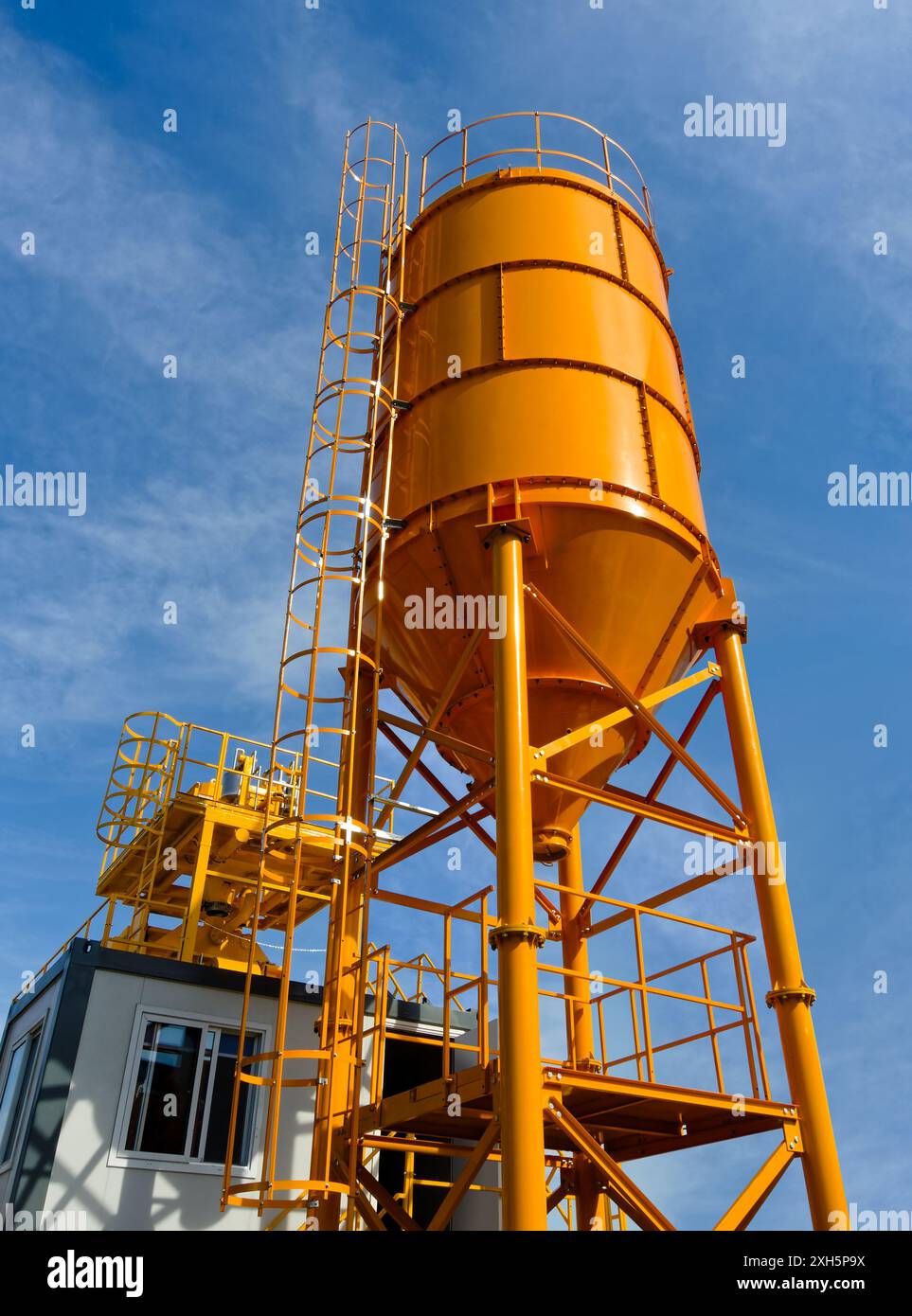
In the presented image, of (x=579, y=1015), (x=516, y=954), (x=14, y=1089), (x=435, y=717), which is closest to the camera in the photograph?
(x=516, y=954)

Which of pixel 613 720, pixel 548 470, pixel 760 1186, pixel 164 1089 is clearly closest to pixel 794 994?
pixel 760 1186

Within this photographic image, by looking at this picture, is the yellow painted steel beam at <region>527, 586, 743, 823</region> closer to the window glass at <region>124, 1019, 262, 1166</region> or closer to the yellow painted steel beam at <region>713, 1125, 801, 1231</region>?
the yellow painted steel beam at <region>713, 1125, 801, 1231</region>

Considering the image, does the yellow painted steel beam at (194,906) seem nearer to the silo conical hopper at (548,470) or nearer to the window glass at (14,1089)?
the window glass at (14,1089)

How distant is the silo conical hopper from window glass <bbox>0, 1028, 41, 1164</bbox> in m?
5.84

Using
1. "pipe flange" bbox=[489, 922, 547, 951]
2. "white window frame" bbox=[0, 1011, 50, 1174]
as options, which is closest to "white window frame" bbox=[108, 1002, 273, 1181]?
"white window frame" bbox=[0, 1011, 50, 1174]

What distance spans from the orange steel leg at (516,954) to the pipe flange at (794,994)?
9.68 feet

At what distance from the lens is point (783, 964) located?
9.59 metres

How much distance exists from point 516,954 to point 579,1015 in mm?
5603

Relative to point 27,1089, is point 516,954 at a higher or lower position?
lower

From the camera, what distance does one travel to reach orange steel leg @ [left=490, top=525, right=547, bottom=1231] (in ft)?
23.1

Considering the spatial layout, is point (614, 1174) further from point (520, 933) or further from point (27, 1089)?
point (27, 1089)

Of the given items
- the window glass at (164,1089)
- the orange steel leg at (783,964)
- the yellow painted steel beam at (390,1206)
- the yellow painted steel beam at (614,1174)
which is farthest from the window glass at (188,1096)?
the orange steel leg at (783,964)
